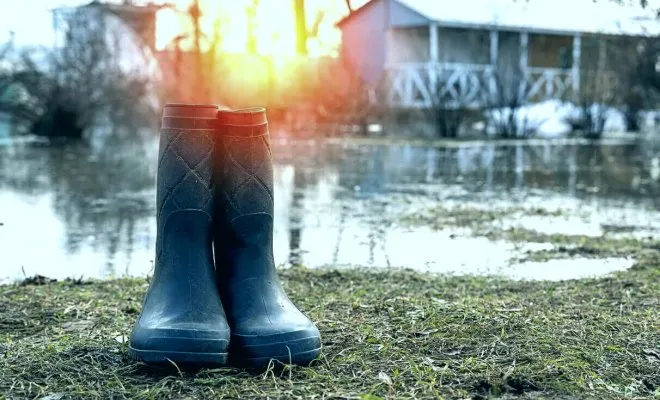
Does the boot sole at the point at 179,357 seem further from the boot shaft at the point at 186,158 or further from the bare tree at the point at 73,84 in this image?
the bare tree at the point at 73,84

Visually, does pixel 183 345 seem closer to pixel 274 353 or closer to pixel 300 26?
pixel 274 353

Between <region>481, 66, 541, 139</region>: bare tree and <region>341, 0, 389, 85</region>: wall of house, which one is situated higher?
<region>341, 0, 389, 85</region>: wall of house

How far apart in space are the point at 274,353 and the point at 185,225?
0.47 meters

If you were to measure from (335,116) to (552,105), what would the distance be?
8.32 metres

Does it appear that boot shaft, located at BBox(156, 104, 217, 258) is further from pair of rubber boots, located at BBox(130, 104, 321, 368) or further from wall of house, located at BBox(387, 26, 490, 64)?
wall of house, located at BBox(387, 26, 490, 64)

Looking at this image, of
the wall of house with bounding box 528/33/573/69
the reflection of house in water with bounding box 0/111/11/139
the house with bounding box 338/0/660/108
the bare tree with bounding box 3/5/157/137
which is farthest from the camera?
the wall of house with bounding box 528/33/573/69

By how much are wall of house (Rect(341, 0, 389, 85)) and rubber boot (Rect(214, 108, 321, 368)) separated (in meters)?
33.4

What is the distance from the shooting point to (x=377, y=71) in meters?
36.8

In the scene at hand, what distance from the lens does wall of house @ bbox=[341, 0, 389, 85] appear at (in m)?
37.2

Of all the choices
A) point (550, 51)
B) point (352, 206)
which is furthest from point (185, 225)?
point (550, 51)

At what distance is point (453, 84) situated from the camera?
30.4 m

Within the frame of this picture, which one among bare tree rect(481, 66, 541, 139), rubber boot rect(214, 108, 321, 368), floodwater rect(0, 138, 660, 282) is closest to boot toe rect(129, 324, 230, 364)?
rubber boot rect(214, 108, 321, 368)

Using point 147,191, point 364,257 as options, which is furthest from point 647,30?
point 364,257

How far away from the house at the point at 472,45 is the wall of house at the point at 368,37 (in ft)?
0.13
